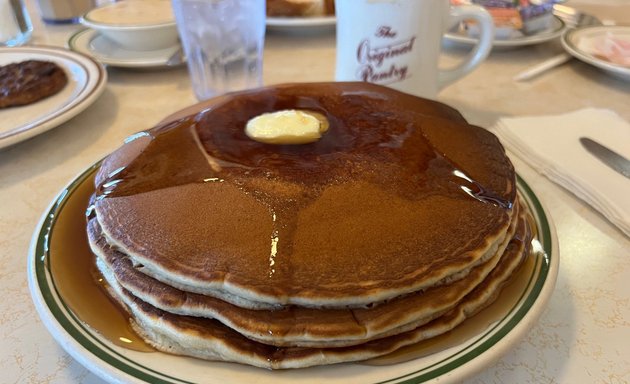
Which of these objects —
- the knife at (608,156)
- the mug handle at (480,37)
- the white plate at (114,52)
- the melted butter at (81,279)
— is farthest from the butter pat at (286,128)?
the white plate at (114,52)

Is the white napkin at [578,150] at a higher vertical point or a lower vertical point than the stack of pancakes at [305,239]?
lower

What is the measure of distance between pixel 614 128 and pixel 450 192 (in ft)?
2.27

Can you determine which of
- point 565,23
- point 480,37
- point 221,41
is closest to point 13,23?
point 221,41

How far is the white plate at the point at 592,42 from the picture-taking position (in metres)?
1.45

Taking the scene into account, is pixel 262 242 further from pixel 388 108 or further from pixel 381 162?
pixel 388 108

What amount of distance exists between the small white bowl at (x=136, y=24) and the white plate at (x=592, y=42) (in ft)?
4.08

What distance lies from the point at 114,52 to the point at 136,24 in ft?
0.44

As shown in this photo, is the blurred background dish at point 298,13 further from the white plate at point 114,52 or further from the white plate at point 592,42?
the white plate at point 592,42

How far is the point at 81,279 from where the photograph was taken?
684mm

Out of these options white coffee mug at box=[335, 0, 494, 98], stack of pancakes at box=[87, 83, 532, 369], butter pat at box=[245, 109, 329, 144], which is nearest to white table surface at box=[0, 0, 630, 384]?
stack of pancakes at box=[87, 83, 532, 369]

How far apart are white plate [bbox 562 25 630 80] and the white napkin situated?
0.35 metres

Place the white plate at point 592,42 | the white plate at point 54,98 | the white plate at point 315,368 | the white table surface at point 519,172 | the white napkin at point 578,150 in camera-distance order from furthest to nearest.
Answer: the white plate at point 592,42, the white plate at point 54,98, the white napkin at point 578,150, the white table surface at point 519,172, the white plate at point 315,368

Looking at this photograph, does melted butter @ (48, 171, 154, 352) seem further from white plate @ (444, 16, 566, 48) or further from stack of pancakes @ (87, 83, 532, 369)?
white plate @ (444, 16, 566, 48)

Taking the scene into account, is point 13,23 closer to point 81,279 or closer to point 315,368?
point 81,279
